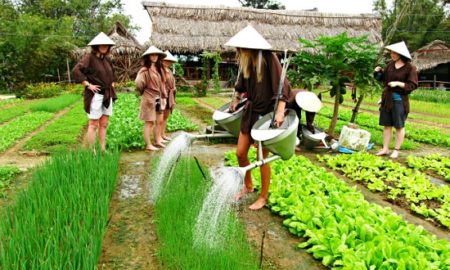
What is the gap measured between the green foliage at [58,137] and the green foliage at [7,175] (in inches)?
28.5

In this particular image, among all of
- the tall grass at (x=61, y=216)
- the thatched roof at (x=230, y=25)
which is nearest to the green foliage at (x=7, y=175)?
the tall grass at (x=61, y=216)

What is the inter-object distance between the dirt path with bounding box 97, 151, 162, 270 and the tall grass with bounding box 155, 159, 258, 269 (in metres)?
0.10

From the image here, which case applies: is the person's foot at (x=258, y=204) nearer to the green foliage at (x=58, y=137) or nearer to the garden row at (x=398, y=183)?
the garden row at (x=398, y=183)

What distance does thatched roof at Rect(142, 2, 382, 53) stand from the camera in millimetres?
19781

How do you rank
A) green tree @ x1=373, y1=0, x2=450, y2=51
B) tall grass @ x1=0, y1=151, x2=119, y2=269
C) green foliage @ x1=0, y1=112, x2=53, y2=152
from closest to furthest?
tall grass @ x1=0, y1=151, x2=119, y2=269, green foliage @ x1=0, y1=112, x2=53, y2=152, green tree @ x1=373, y1=0, x2=450, y2=51

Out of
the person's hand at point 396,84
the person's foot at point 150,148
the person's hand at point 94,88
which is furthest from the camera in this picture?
the person's foot at point 150,148

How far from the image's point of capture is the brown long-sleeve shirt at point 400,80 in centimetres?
548

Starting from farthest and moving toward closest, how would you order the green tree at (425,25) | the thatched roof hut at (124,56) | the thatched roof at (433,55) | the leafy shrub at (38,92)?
the green tree at (425,25), the thatched roof at (433,55), the thatched roof hut at (124,56), the leafy shrub at (38,92)

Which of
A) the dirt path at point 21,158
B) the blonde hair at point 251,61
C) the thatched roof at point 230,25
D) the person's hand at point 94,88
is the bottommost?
the dirt path at point 21,158

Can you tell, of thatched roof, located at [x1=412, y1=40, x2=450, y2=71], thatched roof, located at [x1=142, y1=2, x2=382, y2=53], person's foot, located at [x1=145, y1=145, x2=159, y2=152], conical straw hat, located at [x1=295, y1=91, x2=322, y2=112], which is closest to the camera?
conical straw hat, located at [x1=295, y1=91, x2=322, y2=112]

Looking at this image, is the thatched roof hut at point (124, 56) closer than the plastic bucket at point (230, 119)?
No

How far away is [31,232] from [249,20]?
69.5 ft

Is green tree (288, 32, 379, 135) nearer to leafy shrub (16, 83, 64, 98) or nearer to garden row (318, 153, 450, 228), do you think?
garden row (318, 153, 450, 228)

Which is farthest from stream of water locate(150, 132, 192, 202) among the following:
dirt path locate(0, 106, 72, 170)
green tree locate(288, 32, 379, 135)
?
green tree locate(288, 32, 379, 135)
